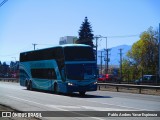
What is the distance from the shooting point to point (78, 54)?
92.8 feet

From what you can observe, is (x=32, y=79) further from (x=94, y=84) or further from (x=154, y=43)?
(x=154, y=43)

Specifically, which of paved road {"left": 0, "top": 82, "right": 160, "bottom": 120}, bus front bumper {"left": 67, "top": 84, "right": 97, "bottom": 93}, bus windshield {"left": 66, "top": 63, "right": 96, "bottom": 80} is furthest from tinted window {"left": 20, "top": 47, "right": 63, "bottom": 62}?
paved road {"left": 0, "top": 82, "right": 160, "bottom": 120}

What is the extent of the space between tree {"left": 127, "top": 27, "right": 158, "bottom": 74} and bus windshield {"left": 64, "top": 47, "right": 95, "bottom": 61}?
2311 inches

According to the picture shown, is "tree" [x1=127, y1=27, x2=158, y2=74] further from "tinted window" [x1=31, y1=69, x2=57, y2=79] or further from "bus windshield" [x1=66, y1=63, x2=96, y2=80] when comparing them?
"bus windshield" [x1=66, y1=63, x2=96, y2=80]

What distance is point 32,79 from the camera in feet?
121

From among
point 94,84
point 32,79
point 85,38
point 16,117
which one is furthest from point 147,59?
point 16,117

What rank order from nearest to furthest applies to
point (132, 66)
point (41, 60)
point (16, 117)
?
point (16, 117) < point (41, 60) < point (132, 66)

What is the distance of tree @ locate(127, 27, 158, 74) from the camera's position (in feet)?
284

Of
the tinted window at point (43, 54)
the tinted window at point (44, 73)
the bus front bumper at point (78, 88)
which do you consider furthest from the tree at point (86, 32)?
the bus front bumper at point (78, 88)

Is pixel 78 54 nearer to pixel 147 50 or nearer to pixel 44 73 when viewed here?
pixel 44 73

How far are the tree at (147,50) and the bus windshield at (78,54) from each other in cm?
5870

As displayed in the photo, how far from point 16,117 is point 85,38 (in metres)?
75.6

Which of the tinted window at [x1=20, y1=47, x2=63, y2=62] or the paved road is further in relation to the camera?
the tinted window at [x1=20, y1=47, x2=63, y2=62]

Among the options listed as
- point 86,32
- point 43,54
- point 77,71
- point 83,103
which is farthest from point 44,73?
point 86,32
